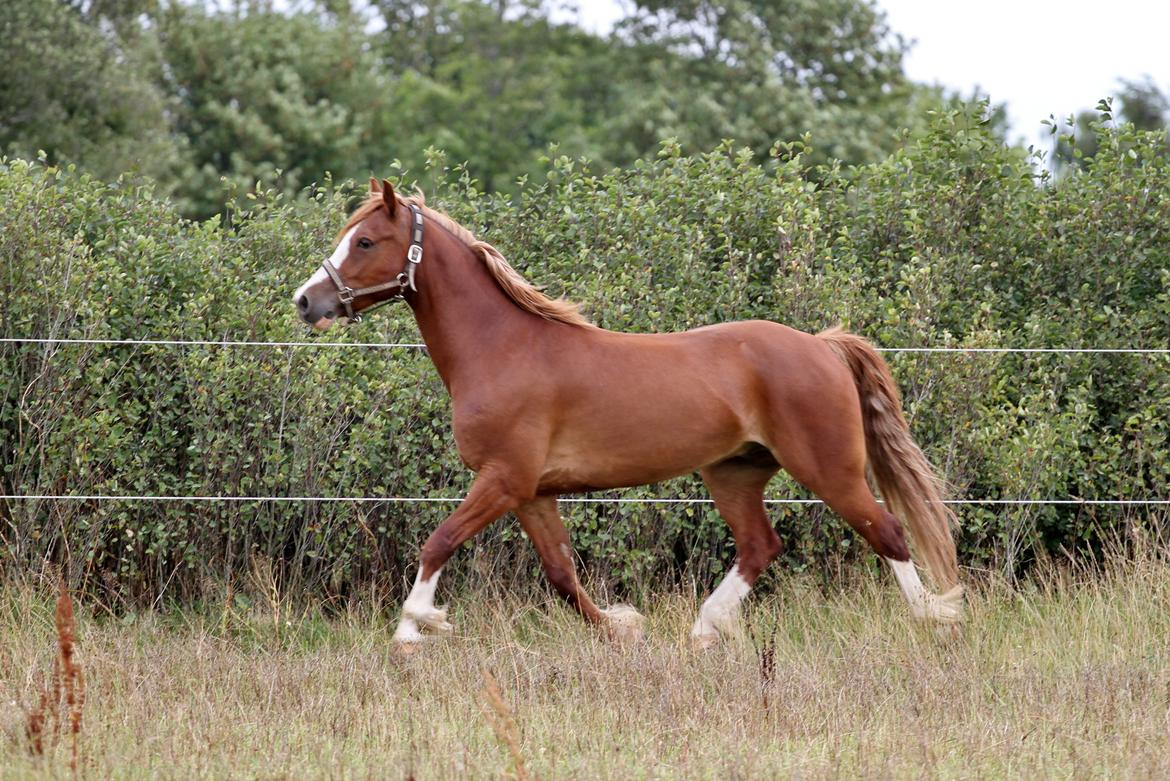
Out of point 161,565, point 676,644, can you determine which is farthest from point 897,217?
point 161,565

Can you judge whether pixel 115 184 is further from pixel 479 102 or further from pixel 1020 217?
pixel 479 102

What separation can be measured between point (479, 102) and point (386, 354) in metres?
24.0

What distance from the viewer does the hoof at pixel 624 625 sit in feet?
20.2

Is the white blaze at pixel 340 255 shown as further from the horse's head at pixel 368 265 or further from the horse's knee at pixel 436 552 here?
the horse's knee at pixel 436 552

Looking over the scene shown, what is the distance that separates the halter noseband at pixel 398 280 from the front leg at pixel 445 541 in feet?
2.99

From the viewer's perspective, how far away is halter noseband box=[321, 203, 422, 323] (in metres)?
5.82

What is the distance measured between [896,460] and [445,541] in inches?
89.6

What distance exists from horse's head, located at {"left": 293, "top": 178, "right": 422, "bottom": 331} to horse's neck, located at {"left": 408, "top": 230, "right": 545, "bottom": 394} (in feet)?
0.36

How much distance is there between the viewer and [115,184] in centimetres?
812

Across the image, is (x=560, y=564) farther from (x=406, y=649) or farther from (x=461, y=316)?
(x=461, y=316)

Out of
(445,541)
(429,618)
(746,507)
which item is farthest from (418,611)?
(746,507)

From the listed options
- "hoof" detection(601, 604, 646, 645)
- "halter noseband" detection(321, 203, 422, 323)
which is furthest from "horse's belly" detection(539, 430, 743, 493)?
"halter noseband" detection(321, 203, 422, 323)

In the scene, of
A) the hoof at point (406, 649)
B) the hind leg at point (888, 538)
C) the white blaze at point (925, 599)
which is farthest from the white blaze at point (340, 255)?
the white blaze at point (925, 599)

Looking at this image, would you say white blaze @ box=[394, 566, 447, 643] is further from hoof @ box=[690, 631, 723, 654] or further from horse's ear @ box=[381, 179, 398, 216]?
horse's ear @ box=[381, 179, 398, 216]
